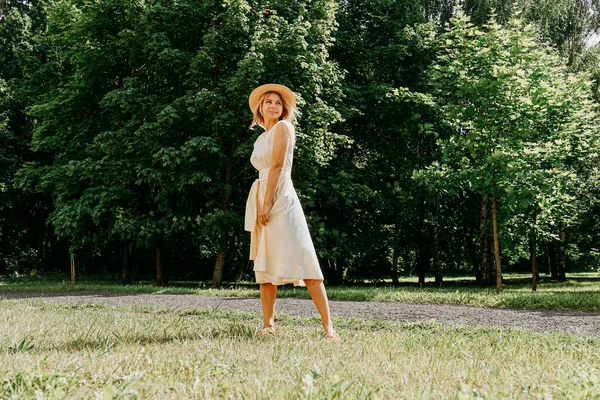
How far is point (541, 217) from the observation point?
1448 cm

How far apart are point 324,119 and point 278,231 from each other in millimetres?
10824

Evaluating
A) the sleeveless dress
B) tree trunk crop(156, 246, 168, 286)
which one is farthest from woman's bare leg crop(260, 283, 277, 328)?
tree trunk crop(156, 246, 168, 286)

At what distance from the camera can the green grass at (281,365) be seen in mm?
2656

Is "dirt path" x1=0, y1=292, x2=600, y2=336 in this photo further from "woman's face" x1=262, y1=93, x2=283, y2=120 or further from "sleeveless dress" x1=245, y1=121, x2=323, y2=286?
"woman's face" x1=262, y1=93, x2=283, y2=120

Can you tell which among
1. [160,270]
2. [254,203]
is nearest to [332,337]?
[254,203]

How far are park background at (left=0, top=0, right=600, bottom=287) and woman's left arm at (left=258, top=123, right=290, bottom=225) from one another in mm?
7881

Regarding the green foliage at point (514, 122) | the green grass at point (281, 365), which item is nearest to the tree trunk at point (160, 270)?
the green foliage at point (514, 122)

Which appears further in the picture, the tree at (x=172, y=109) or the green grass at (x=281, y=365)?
the tree at (x=172, y=109)

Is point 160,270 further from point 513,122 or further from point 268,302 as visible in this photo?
point 268,302

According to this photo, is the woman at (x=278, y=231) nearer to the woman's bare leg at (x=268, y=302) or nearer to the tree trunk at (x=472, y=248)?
the woman's bare leg at (x=268, y=302)

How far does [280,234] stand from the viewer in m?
4.81

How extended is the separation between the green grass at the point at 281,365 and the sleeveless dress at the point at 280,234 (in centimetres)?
56

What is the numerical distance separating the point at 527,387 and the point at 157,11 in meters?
15.2

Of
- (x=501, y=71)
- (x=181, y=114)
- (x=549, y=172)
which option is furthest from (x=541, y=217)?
(x=181, y=114)
